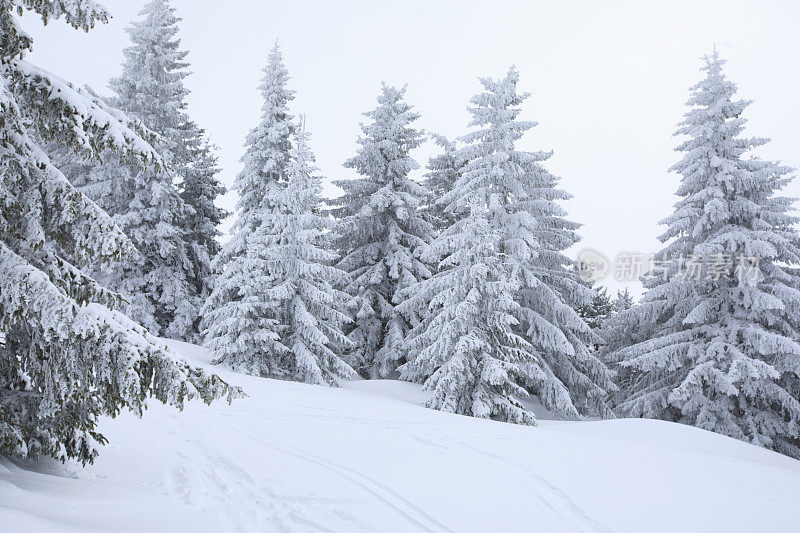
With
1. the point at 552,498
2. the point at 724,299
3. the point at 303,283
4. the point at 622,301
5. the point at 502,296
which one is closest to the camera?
the point at 552,498

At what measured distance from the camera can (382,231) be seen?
21219 millimetres

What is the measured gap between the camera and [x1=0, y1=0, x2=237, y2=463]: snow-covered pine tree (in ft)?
11.8

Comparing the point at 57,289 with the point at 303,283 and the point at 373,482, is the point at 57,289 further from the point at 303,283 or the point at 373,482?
the point at 303,283

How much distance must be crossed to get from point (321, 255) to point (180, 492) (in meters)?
11.7

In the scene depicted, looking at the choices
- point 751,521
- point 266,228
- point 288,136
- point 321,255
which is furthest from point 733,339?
point 288,136

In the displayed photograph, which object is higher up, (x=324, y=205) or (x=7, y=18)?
(x=324, y=205)

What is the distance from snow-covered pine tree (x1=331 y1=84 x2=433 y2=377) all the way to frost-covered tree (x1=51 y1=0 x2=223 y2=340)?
622cm

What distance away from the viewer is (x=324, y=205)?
21438mm

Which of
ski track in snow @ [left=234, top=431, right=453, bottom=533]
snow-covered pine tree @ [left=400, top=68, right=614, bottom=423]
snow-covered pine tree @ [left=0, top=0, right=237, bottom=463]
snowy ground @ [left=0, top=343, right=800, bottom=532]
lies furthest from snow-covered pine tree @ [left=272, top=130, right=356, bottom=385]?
snow-covered pine tree @ [left=0, top=0, right=237, bottom=463]

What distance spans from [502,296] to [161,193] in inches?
526

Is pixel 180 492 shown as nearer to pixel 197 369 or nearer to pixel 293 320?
pixel 197 369

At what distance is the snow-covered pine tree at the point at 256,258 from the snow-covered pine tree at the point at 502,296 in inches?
187

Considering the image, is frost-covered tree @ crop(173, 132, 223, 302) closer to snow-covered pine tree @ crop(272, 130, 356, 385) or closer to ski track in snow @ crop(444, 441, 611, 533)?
Answer: snow-covered pine tree @ crop(272, 130, 356, 385)

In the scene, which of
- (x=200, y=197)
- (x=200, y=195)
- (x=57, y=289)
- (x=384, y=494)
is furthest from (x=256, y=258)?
(x=57, y=289)
